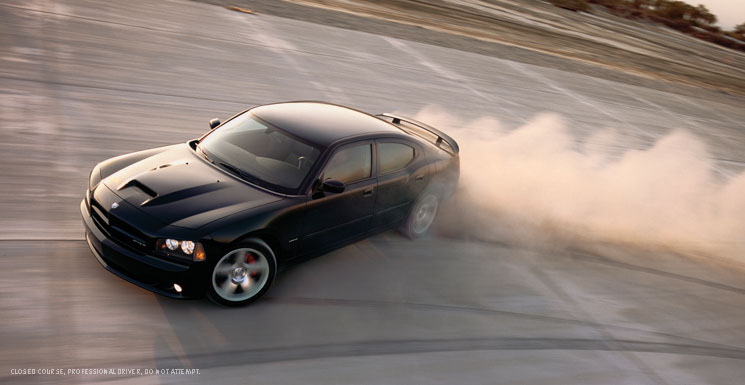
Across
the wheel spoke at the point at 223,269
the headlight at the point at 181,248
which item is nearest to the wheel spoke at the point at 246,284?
the wheel spoke at the point at 223,269

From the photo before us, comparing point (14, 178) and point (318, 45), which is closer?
point (14, 178)

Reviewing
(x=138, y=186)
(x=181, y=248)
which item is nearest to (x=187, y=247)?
(x=181, y=248)

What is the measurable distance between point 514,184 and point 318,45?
290 inches

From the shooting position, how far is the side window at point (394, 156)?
6.54 meters

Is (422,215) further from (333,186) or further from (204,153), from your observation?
(204,153)

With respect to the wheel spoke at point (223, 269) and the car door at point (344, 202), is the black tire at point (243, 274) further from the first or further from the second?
the car door at point (344, 202)

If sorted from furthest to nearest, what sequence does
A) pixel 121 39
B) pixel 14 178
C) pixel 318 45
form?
1. pixel 318 45
2. pixel 121 39
3. pixel 14 178

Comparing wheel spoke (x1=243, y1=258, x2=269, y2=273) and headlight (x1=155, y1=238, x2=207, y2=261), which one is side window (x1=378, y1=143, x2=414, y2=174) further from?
headlight (x1=155, y1=238, x2=207, y2=261)

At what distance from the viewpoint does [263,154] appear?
5.91 m

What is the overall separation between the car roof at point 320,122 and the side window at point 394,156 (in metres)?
0.16

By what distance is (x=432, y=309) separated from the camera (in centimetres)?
595

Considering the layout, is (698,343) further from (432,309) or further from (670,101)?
(670,101)

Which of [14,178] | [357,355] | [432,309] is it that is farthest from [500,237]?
[14,178]

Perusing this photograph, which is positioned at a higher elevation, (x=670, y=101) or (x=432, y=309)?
(x=670, y=101)
